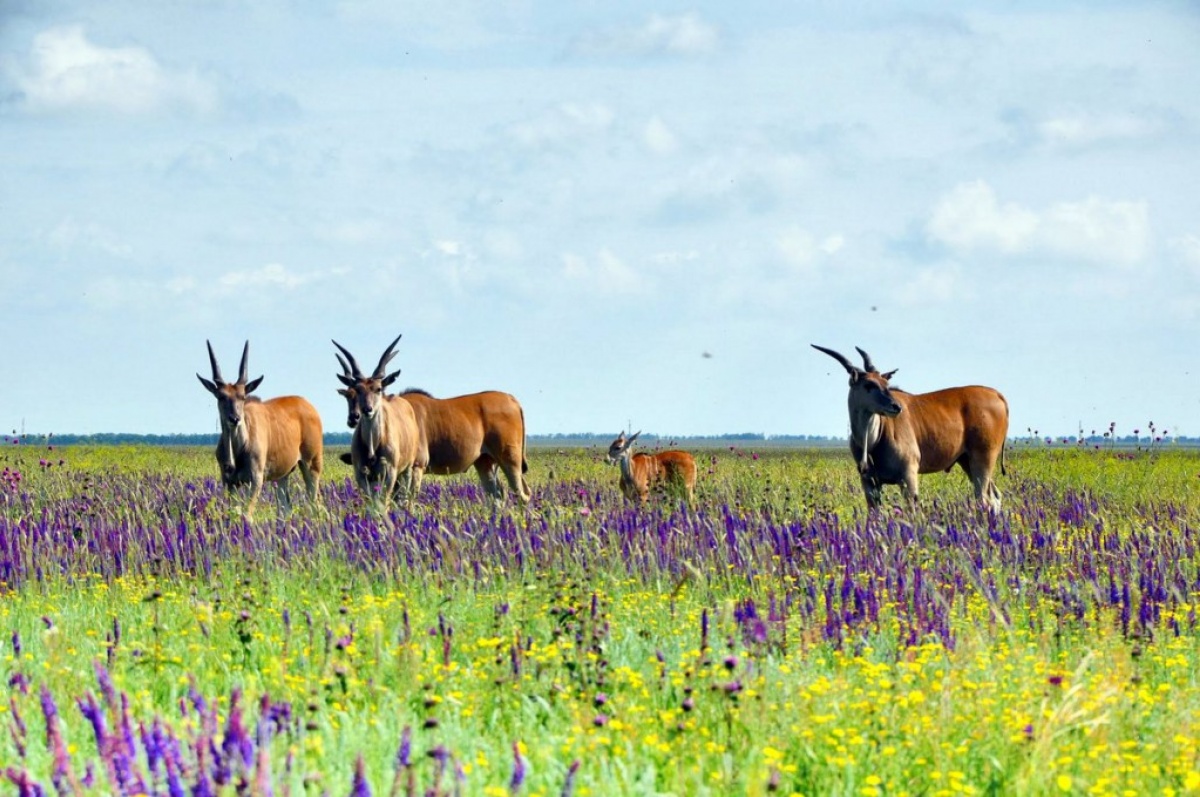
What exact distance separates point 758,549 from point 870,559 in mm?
763

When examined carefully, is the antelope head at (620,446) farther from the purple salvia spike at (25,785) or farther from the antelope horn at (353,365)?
the purple salvia spike at (25,785)

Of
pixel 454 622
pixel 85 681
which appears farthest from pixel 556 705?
pixel 85 681

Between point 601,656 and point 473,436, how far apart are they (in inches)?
459

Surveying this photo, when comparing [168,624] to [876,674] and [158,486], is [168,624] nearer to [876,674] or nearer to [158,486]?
[876,674]

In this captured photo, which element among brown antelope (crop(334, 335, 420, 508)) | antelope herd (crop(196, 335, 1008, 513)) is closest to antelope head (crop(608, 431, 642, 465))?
antelope herd (crop(196, 335, 1008, 513))

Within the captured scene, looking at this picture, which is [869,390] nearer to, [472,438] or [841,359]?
[841,359]

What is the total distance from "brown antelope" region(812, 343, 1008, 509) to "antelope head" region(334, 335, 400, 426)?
201 inches

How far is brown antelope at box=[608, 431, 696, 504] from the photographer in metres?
15.2

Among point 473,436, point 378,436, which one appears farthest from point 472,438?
point 378,436

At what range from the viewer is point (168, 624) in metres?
6.58

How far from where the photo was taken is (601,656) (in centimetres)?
510

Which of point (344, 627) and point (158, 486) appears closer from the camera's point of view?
point (344, 627)

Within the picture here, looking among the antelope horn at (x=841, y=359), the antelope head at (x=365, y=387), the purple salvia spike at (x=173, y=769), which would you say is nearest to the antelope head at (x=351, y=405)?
the antelope head at (x=365, y=387)

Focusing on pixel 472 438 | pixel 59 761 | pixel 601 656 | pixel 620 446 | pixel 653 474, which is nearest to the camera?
pixel 59 761
